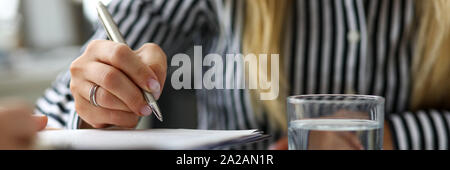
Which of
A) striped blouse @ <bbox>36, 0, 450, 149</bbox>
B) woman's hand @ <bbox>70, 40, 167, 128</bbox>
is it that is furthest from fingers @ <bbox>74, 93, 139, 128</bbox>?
striped blouse @ <bbox>36, 0, 450, 149</bbox>

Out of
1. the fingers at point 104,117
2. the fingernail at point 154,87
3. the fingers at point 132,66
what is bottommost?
the fingers at point 104,117

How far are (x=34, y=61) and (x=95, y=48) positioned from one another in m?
1.21

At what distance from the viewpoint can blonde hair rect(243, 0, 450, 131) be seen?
1.95ft

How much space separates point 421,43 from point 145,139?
1.57 ft

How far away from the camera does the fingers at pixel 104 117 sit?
387mm

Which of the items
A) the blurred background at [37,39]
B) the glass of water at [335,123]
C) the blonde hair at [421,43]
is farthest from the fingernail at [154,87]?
the blurred background at [37,39]

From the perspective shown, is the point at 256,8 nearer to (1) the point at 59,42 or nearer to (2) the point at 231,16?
(2) the point at 231,16

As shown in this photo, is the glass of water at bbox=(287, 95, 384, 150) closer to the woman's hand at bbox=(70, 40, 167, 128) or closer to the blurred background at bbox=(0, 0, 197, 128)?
the woman's hand at bbox=(70, 40, 167, 128)

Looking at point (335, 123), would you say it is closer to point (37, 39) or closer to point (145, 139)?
point (145, 139)

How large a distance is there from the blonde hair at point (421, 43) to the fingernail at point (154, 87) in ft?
0.83

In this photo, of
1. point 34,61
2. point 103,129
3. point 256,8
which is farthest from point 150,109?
point 34,61

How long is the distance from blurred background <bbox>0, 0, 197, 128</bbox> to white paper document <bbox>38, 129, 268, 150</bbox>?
1.03m

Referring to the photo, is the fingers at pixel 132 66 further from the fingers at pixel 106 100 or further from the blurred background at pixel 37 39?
the blurred background at pixel 37 39
